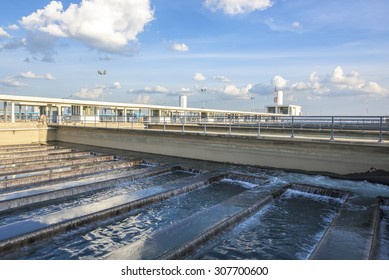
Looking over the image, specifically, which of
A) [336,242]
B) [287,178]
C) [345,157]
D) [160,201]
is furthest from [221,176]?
[336,242]

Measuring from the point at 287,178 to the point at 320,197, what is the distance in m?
2.52

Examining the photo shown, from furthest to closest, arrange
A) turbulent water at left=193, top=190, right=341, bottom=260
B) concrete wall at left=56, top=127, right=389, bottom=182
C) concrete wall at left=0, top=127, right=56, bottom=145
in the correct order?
1. concrete wall at left=0, top=127, right=56, bottom=145
2. concrete wall at left=56, top=127, right=389, bottom=182
3. turbulent water at left=193, top=190, right=341, bottom=260

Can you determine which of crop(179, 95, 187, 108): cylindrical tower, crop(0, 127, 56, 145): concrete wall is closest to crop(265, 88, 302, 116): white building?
crop(179, 95, 187, 108): cylindrical tower

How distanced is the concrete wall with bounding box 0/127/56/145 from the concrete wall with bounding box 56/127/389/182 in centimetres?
1054

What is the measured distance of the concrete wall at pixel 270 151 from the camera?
39.6ft

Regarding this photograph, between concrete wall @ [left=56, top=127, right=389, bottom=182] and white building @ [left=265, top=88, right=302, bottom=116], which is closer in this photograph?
concrete wall @ [left=56, top=127, right=389, bottom=182]

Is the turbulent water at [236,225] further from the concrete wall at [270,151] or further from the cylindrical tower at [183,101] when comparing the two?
the cylindrical tower at [183,101]

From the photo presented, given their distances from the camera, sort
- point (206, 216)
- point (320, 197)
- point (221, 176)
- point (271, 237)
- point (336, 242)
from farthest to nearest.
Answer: point (221, 176) → point (320, 197) → point (206, 216) → point (271, 237) → point (336, 242)

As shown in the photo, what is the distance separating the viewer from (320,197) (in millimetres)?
10633

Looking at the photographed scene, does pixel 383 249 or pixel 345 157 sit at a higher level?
pixel 345 157

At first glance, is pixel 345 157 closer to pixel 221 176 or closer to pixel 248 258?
pixel 221 176

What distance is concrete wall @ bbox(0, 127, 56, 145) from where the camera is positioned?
2623cm

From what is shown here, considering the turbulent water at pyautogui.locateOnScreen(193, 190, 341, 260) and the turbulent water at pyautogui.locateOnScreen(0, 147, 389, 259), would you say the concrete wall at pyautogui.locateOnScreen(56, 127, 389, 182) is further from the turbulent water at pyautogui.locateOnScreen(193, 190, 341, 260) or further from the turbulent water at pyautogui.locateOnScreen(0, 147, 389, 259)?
the turbulent water at pyautogui.locateOnScreen(193, 190, 341, 260)

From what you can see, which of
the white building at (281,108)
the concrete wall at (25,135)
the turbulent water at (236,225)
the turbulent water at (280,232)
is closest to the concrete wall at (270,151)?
the turbulent water at (236,225)
